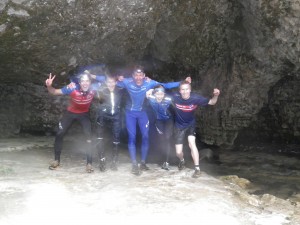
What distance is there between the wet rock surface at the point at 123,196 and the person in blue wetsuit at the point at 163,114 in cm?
82

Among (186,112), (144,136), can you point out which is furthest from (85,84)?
(186,112)

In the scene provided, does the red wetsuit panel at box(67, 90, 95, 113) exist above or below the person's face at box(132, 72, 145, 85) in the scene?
below

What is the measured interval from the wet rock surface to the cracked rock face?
2.87m

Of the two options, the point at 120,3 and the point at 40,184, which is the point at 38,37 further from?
the point at 40,184

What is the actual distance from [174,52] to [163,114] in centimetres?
338

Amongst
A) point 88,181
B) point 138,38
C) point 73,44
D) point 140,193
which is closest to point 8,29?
Answer: point 73,44

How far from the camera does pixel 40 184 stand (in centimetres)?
902

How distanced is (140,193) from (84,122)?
10.2ft

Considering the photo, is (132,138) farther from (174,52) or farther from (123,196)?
(174,52)

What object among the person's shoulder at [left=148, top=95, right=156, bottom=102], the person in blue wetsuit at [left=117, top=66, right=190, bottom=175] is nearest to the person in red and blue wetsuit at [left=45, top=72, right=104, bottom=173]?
the person in blue wetsuit at [left=117, top=66, right=190, bottom=175]

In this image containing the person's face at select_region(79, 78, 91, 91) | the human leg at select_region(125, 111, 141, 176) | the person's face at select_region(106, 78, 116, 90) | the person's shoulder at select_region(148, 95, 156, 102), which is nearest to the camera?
the person's face at select_region(79, 78, 91, 91)

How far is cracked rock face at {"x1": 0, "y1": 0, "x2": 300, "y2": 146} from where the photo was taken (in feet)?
36.8

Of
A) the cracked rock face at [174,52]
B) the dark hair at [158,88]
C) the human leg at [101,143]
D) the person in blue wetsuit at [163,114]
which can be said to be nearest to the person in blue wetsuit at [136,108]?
the dark hair at [158,88]

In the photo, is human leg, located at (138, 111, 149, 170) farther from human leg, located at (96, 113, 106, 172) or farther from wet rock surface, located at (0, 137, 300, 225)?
human leg, located at (96, 113, 106, 172)
